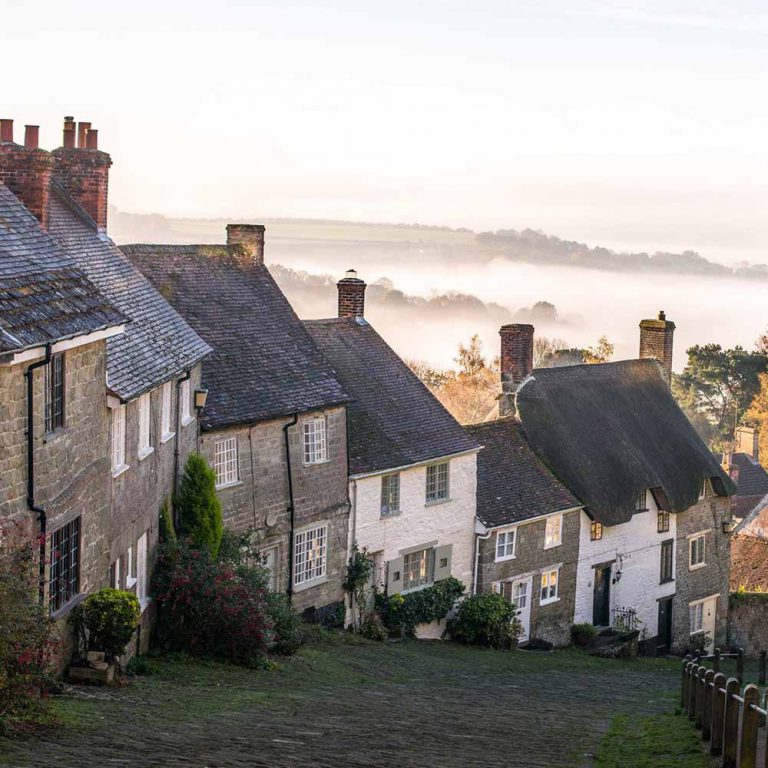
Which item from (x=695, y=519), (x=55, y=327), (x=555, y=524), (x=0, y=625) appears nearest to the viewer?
(x=0, y=625)

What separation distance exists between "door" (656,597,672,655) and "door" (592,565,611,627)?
350 cm

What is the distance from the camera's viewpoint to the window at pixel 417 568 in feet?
109

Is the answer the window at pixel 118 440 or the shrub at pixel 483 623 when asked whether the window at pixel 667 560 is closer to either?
the shrub at pixel 483 623

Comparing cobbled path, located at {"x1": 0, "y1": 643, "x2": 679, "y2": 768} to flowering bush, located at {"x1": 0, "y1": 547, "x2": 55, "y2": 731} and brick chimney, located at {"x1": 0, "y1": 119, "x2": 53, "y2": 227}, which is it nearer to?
flowering bush, located at {"x1": 0, "y1": 547, "x2": 55, "y2": 731}

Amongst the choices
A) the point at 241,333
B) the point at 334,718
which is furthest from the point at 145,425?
the point at 241,333

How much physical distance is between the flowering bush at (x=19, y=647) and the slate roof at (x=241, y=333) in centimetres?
1263

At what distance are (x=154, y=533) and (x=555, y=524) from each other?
16.5 meters

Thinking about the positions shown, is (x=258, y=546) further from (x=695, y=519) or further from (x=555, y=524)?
(x=695, y=519)

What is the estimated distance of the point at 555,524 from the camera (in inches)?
1442

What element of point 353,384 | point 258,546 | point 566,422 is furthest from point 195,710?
point 566,422

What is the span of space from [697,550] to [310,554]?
18940 mm

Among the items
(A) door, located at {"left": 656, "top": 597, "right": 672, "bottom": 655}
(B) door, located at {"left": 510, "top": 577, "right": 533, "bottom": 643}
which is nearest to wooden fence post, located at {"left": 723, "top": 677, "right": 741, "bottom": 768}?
(B) door, located at {"left": 510, "top": 577, "right": 533, "bottom": 643}

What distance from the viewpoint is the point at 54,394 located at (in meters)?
16.5

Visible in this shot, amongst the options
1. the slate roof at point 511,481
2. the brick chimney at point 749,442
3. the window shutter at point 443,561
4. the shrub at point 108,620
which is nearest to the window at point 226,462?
the window shutter at point 443,561
